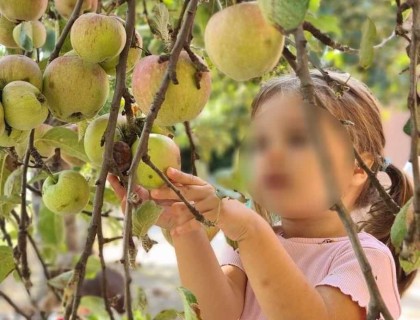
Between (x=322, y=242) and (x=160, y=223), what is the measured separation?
0.36 metres

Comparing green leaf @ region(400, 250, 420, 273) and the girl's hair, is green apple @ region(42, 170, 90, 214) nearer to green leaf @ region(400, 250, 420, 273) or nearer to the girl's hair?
the girl's hair

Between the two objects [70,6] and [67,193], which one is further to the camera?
[70,6]

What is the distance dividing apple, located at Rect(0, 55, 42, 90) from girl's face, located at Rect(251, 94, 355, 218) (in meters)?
0.30

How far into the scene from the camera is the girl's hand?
848 mm

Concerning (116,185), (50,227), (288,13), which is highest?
(288,13)

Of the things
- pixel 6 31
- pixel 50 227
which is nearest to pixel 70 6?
pixel 6 31

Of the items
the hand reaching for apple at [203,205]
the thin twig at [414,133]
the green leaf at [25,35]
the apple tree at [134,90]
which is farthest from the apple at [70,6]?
the thin twig at [414,133]

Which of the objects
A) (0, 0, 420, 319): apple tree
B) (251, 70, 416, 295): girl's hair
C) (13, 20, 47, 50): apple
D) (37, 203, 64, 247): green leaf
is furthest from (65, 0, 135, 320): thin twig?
(37, 203, 64, 247): green leaf

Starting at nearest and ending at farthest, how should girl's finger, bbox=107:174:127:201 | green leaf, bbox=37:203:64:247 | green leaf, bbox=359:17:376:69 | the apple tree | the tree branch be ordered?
1. the tree branch
2. the apple tree
3. green leaf, bbox=359:17:376:69
4. girl's finger, bbox=107:174:127:201
5. green leaf, bbox=37:203:64:247

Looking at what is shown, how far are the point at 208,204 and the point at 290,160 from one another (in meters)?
0.19

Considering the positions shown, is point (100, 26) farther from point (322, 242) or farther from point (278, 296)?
point (322, 242)

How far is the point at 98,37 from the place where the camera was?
0.86 metres

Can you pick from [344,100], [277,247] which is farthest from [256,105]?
[277,247]

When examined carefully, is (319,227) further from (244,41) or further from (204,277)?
(244,41)
